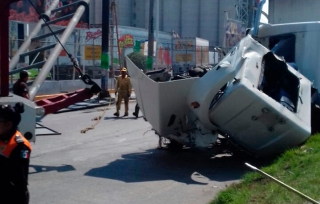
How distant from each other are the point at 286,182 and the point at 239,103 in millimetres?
2304

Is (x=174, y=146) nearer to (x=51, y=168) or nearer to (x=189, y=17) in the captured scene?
(x=51, y=168)

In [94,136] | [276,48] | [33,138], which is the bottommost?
[94,136]

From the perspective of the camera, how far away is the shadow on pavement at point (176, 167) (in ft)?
31.7

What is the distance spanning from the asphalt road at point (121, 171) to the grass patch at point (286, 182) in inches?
30.4

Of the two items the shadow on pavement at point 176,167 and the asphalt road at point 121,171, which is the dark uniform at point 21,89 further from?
the shadow on pavement at point 176,167

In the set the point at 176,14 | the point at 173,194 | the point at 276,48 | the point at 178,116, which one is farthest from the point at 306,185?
the point at 176,14

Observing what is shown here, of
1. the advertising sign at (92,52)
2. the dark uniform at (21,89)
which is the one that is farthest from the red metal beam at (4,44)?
the advertising sign at (92,52)

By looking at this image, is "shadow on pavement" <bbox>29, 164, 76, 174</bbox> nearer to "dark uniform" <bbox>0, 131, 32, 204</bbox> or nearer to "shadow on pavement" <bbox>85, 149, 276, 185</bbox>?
"shadow on pavement" <bbox>85, 149, 276, 185</bbox>

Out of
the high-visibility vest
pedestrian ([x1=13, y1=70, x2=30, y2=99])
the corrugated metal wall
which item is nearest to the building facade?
the corrugated metal wall

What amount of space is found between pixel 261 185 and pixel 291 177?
429 mm

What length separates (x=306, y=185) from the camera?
23.1 feet

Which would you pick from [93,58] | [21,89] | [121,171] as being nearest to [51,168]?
[121,171]

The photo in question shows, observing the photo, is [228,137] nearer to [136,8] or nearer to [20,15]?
[20,15]

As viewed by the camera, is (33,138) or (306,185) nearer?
(306,185)
